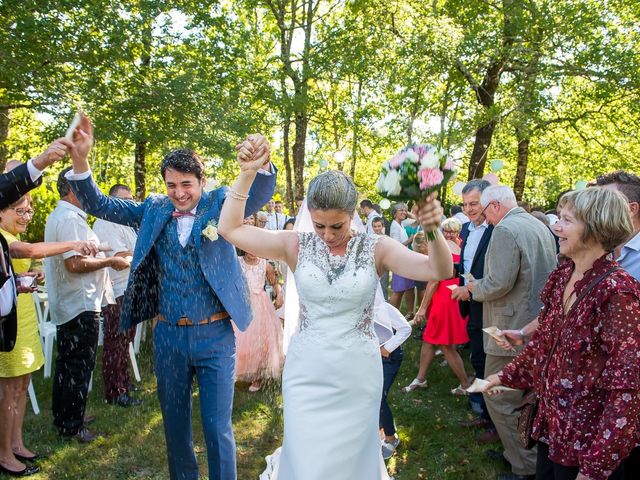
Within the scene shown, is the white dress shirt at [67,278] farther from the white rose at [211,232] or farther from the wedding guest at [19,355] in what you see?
the white rose at [211,232]

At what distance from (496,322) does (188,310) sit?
276cm

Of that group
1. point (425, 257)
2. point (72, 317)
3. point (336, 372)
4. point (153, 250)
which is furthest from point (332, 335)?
point (72, 317)

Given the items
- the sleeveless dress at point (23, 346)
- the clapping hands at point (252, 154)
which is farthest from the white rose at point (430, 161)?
the sleeveless dress at point (23, 346)

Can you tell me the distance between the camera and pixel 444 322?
635 centimetres

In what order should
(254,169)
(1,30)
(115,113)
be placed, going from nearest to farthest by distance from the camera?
(254,169), (1,30), (115,113)

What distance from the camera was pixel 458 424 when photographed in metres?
5.61

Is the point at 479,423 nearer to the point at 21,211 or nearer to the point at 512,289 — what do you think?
the point at 512,289

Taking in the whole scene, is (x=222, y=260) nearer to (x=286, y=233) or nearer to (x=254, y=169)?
(x=286, y=233)

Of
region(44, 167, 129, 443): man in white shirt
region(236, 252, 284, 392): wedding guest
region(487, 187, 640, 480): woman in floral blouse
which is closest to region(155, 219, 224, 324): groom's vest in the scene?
region(44, 167, 129, 443): man in white shirt

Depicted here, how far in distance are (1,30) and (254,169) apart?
7490mm

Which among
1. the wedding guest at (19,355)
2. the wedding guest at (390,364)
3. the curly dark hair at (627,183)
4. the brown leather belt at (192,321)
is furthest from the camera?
the wedding guest at (390,364)

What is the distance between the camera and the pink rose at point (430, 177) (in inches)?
96.2

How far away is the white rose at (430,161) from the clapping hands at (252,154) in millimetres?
831

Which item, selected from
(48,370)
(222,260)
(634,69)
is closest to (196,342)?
(222,260)
